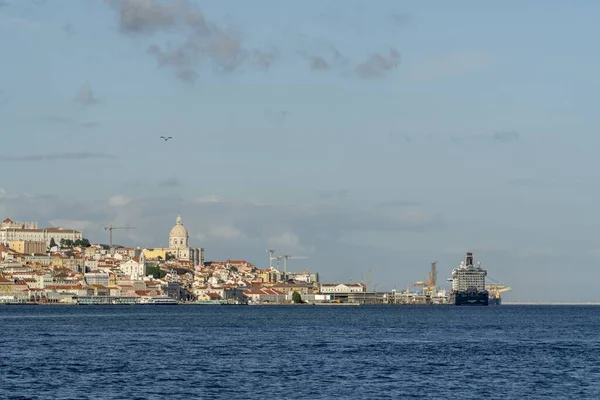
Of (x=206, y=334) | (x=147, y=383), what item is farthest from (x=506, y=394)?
(x=206, y=334)

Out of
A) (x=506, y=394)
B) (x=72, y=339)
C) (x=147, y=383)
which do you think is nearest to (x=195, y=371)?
(x=147, y=383)

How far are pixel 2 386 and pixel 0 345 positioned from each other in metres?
22.9

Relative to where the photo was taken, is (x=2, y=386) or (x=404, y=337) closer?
(x=2, y=386)

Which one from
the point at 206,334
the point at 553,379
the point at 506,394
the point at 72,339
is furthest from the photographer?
the point at 206,334

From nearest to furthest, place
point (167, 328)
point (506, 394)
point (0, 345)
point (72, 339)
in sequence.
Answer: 1. point (506, 394)
2. point (0, 345)
3. point (72, 339)
4. point (167, 328)

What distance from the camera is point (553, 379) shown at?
4669 cm

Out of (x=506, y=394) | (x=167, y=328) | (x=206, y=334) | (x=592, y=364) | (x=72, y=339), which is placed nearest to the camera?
(x=506, y=394)

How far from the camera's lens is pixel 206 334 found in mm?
79062

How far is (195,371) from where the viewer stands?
159 ft

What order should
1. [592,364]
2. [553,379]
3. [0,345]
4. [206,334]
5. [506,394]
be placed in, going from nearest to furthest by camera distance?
[506,394] → [553,379] → [592,364] → [0,345] → [206,334]

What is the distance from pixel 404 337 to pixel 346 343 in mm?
8536

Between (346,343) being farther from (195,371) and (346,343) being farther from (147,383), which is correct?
(147,383)

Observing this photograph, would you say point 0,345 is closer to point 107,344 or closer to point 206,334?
point 107,344

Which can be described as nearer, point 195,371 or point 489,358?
point 195,371
